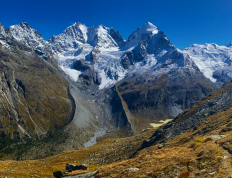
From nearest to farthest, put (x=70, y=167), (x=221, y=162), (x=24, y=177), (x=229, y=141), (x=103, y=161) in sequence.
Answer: (x=221, y=162) < (x=229, y=141) < (x=70, y=167) < (x=24, y=177) < (x=103, y=161)

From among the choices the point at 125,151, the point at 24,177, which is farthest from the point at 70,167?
the point at 125,151

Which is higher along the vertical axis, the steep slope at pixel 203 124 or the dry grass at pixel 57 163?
the steep slope at pixel 203 124

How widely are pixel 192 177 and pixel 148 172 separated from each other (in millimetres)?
6856

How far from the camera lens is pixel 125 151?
107312 millimetres

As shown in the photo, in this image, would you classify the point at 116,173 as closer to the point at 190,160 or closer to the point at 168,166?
the point at 168,166

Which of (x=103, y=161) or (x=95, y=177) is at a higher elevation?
(x=95, y=177)

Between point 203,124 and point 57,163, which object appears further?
point 57,163

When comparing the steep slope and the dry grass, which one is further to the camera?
the dry grass

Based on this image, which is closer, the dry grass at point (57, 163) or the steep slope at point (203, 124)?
the steep slope at point (203, 124)

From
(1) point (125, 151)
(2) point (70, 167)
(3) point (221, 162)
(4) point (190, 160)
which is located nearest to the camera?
(3) point (221, 162)

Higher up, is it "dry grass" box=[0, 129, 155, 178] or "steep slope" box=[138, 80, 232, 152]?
"steep slope" box=[138, 80, 232, 152]

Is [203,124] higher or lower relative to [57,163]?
higher

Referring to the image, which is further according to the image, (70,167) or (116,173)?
(70,167)

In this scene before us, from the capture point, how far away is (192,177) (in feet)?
70.8
